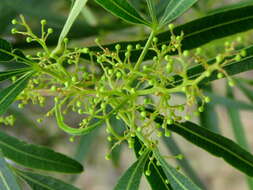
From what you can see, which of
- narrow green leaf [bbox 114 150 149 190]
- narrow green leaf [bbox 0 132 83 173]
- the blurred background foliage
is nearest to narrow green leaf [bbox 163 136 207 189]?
the blurred background foliage

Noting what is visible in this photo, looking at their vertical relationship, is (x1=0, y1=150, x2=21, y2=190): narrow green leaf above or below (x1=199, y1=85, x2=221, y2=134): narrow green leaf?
below

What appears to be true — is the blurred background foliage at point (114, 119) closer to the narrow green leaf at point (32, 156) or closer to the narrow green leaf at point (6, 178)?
the narrow green leaf at point (32, 156)

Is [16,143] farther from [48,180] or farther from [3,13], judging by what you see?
[3,13]

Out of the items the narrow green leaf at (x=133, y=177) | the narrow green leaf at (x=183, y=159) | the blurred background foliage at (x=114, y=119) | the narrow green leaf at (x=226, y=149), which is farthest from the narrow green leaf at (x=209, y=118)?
the narrow green leaf at (x=133, y=177)

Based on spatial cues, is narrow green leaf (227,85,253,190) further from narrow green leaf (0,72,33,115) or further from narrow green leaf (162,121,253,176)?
narrow green leaf (0,72,33,115)

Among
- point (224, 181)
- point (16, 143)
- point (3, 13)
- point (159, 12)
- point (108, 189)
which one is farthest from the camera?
point (108, 189)

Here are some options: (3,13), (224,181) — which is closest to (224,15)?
(3,13)

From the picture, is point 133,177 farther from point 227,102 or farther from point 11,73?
point 227,102
